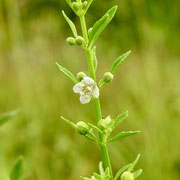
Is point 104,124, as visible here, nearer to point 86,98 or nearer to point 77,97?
point 86,98

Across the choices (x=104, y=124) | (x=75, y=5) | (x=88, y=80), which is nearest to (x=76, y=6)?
(x=75, y=5)

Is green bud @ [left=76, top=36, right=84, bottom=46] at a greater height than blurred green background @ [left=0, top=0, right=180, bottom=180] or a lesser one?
greater

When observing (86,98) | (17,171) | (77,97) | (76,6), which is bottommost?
(77,97)

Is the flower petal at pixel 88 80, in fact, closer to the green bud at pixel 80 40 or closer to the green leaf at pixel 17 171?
the green bud at pixel 80 40

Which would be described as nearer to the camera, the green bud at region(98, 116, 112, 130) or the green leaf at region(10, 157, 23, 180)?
the green leaf at region(10, 157, 23, 180)

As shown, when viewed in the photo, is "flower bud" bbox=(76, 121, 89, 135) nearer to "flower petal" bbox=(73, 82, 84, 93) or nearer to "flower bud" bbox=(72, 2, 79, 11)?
"flower petal" bbox=(73, 82, 84, 93)

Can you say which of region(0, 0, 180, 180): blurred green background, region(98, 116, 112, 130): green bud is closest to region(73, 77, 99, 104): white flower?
region(98, 116, 112, 130): green bud
